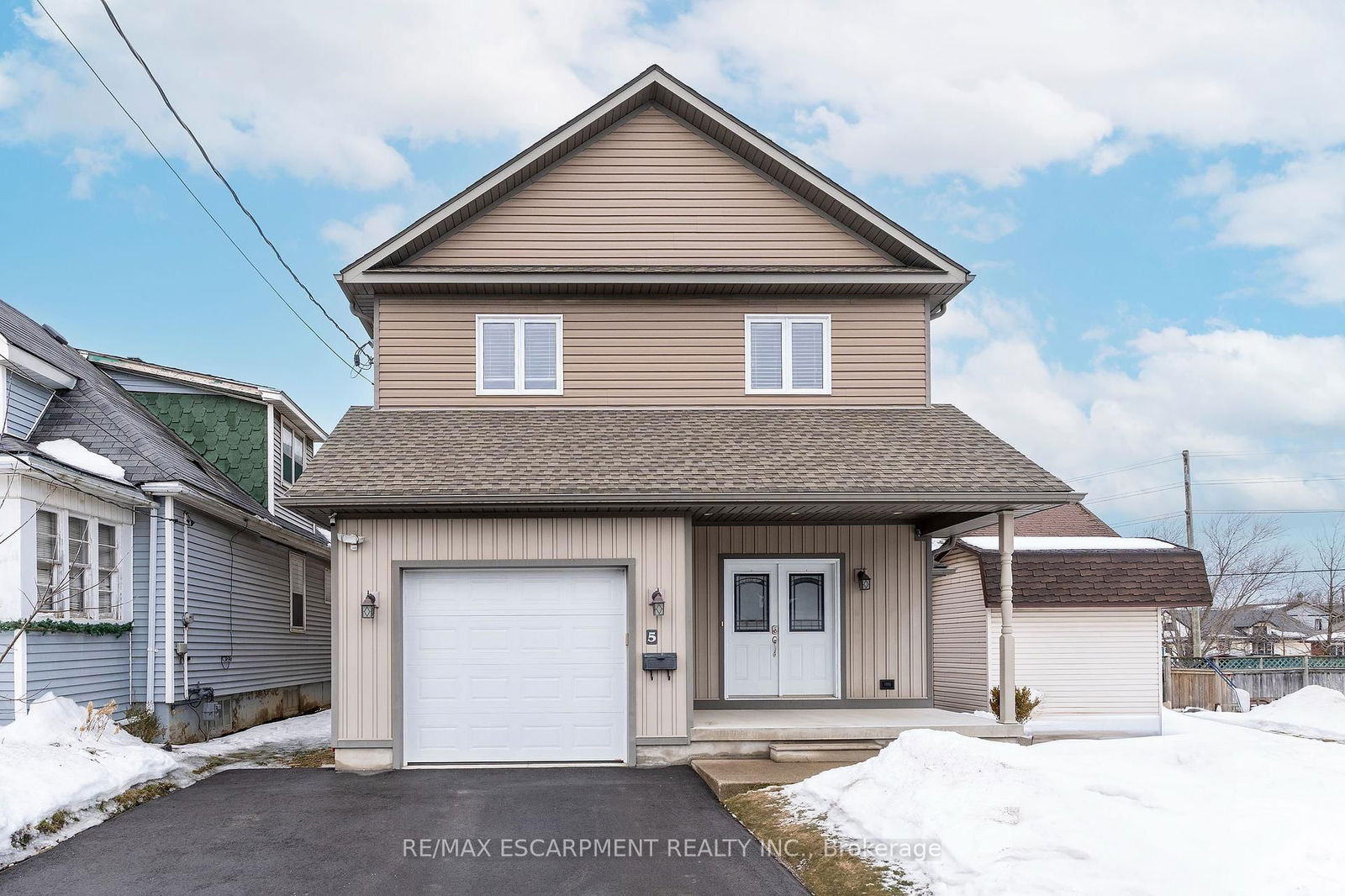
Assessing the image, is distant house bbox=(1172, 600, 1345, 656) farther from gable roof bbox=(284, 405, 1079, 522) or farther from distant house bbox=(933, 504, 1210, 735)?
gable roof bbox=(284, 405, 1079, 522)

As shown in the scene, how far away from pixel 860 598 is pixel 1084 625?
552cm

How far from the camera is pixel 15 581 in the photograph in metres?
10.9

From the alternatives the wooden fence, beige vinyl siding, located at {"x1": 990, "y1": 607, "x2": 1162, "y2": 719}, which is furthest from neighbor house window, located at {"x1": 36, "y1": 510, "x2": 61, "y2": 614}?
the wooden fence

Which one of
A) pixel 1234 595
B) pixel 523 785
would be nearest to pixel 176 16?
pixel 523 785

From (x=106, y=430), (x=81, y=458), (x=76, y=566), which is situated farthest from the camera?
(x=106, y=430)

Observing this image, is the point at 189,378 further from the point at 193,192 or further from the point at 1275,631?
the point at 1275,631

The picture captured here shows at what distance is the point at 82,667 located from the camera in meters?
11.9

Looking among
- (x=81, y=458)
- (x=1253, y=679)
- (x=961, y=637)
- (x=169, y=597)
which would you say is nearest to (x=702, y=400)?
(x=961, y=637)

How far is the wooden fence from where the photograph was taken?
2156 cm

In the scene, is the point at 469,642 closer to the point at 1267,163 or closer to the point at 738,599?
the point at 738,599

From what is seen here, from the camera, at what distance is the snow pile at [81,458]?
12062 mm

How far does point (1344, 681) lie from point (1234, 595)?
54.8 ft

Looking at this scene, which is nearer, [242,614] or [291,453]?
[242,614]

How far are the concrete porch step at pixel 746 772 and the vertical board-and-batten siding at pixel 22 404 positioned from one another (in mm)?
8848
